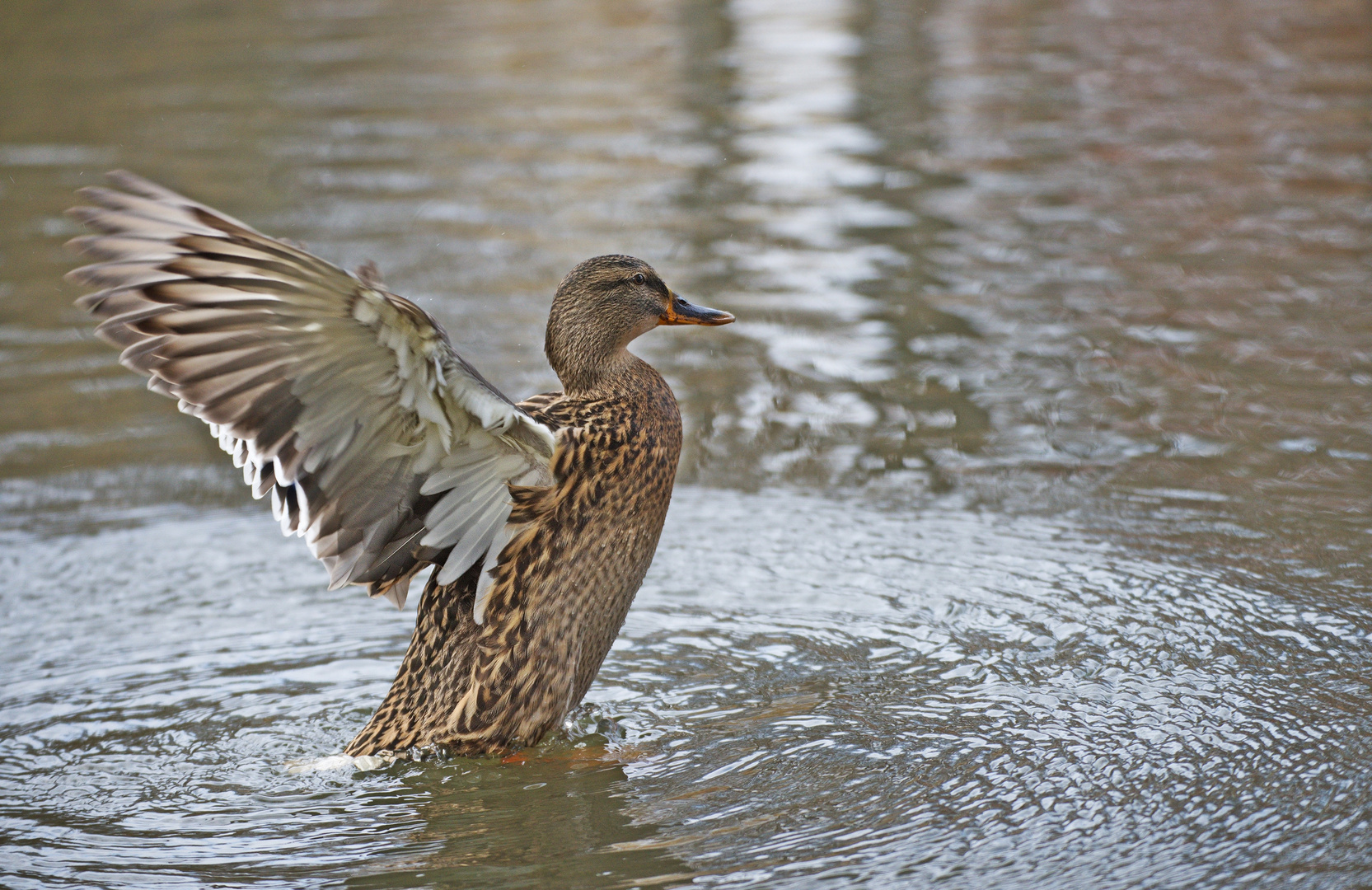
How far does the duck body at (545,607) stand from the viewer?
4.20 meters

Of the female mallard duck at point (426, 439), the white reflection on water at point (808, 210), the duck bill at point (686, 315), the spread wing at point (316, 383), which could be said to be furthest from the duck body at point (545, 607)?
the white reflection on water at point (808, 210)

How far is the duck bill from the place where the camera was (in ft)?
15.5

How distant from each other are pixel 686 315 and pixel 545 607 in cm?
104

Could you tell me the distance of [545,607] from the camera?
13.8 feet

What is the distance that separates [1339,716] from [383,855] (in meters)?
2.36

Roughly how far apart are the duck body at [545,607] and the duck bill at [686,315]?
49 centimetres

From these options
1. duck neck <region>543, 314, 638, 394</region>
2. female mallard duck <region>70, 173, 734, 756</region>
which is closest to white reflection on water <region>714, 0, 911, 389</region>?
duck neck <region>543, 314, 638, 394</region>

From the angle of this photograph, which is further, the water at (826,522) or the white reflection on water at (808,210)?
the white reflection on water at (808,210)

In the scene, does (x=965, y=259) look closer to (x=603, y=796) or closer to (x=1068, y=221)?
(x=1068, y=221)

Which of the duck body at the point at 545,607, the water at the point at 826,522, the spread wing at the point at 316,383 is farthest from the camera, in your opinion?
the duck body at the point at 545,607

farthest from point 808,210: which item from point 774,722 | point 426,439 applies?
point 426,439

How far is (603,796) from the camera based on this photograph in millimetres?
4051

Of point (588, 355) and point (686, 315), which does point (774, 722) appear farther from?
point (686, 315)

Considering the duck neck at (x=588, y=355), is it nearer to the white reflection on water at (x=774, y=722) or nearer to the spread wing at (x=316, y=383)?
the spread wing at (x=316, y=383)
